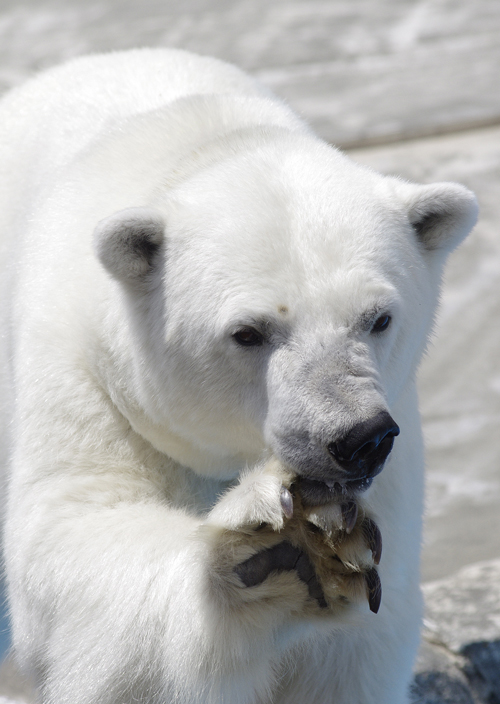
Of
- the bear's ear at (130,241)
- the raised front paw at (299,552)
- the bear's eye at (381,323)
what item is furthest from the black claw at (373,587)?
the bear's ear at (130,241)

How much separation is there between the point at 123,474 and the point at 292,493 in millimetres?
541

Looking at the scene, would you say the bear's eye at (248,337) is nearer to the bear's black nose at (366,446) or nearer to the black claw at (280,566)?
the bear's black nose at (366,446)

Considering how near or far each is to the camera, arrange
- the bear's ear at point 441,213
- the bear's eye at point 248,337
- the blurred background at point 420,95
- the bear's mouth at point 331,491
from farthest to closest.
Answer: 1. the blurred background at point 420,95
2. the bear's ear at point 441,213
3. the bear's eye at point 248,337
4. the bear's mouth at point 331,491

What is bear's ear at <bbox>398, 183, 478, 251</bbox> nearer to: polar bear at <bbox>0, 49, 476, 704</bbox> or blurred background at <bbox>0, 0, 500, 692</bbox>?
polar bear at <bbox>0, 49, 476, 704</bbox>

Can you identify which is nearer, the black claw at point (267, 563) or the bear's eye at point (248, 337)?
the black claw at point (267, 563)

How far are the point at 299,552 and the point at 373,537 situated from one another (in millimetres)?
153

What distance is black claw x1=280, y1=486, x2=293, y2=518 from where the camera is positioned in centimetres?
171

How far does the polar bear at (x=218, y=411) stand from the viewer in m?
1.76

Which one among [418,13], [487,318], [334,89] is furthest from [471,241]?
[418,13]

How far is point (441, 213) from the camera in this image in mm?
2211

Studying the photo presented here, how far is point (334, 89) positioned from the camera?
6.89 metres

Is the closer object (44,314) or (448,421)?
(44,314)

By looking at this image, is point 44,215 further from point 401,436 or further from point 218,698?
point 218,698

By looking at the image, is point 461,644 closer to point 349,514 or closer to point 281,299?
point 349,514
